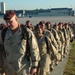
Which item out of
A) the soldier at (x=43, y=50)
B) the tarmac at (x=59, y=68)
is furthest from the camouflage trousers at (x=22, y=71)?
the tarmac at (x=59, y=68)

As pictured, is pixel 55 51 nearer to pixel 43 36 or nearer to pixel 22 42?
pixel 43 36

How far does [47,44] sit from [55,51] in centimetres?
→ 41

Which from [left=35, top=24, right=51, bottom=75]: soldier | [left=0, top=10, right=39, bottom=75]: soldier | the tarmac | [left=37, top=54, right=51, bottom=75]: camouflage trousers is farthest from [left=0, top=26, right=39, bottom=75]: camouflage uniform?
the tarmac

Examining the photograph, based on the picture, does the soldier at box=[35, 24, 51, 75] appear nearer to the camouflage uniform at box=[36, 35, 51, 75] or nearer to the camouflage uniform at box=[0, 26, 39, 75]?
the camouflage uniform at box=[36, 35, 51, 75]

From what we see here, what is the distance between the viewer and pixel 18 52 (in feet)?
18.1

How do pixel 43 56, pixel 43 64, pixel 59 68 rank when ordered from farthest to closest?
pixel 59 68 → pixel 43 56 → pixel 43 64

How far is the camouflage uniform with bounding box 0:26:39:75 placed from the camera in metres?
5.53

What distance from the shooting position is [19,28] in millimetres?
5535

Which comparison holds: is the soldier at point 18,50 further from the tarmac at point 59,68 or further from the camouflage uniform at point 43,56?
the tarmac at point 59,68

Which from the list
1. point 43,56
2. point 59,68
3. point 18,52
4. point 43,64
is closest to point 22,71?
point 18,52

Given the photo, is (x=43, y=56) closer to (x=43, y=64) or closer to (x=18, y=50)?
(x=43, y=64)

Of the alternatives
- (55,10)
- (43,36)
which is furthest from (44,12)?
(43,36)

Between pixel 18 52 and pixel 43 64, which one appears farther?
pixel 43 64

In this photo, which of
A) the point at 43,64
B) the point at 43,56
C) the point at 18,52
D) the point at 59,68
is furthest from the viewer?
the point at 59,68
